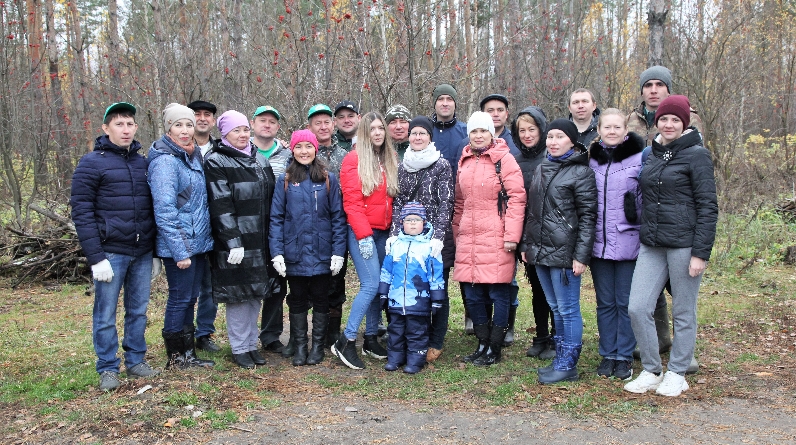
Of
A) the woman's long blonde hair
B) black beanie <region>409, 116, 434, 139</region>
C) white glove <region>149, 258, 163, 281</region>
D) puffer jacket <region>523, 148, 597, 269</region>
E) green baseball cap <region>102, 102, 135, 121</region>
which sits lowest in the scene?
white glove <region>149, 258, 163, 281</region>

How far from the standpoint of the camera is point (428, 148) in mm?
5312

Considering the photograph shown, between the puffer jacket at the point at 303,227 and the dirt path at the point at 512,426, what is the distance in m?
1.33

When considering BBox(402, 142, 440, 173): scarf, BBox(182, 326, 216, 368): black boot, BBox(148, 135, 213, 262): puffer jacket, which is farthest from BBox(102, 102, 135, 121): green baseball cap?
BBox(402, 142, 440, 173): scarf

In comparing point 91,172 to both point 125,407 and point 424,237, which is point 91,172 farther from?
point 424,237

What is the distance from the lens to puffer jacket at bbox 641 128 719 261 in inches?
165

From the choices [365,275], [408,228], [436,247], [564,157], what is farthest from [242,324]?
[564,157]

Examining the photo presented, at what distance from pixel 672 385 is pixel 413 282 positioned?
2.23m

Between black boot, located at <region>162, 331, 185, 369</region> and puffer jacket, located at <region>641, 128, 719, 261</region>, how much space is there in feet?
13.2

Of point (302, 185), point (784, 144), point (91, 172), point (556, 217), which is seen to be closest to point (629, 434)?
point (556, 217)

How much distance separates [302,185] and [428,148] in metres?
1.19

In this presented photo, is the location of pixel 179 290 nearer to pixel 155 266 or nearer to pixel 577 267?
pixel 155 266

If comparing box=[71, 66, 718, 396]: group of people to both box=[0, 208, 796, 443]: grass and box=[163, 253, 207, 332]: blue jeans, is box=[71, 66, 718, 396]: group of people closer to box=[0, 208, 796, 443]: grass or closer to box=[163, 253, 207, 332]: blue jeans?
box=[163, 253, 207, 332]: blue jeans

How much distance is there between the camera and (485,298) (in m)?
5.50

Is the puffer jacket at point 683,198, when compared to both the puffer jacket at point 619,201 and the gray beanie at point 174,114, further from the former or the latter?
the gray beanie at point 174,114
